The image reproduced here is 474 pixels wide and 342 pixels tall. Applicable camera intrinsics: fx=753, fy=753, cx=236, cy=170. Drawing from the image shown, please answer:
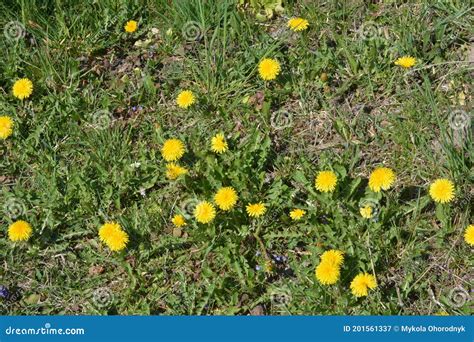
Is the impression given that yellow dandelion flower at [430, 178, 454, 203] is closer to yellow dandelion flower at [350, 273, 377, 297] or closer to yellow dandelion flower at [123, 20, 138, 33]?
yellow dandelion flower at [350, 273, 377, 297]

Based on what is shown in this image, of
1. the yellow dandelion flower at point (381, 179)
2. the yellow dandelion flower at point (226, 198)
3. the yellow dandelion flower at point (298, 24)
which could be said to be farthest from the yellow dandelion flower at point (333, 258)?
the yellow dandelion flower at point (298, 24)

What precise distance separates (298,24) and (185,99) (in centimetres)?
78

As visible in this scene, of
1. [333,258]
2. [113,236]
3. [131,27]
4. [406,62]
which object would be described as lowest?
[333,258]

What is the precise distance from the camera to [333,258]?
10.9ft

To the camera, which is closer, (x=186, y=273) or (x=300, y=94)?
(x=186, y=273)

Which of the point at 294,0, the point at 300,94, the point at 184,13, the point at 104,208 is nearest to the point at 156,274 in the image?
the point at 104,208

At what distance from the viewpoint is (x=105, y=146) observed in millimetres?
4090

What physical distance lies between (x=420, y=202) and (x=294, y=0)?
163 cm

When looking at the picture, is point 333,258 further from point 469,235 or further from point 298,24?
point 298,24

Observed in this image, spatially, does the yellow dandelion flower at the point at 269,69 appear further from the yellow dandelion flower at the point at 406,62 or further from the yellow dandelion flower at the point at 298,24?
the yellow dandelion flower at the point at 406,62

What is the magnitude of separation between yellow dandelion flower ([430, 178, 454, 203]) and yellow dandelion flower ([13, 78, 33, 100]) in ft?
7.50

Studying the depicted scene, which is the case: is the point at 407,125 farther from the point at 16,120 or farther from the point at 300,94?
the point at 16,120

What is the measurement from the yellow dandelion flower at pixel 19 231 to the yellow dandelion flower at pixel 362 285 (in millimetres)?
1606

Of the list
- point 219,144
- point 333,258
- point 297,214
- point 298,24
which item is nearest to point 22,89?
point 219,144
